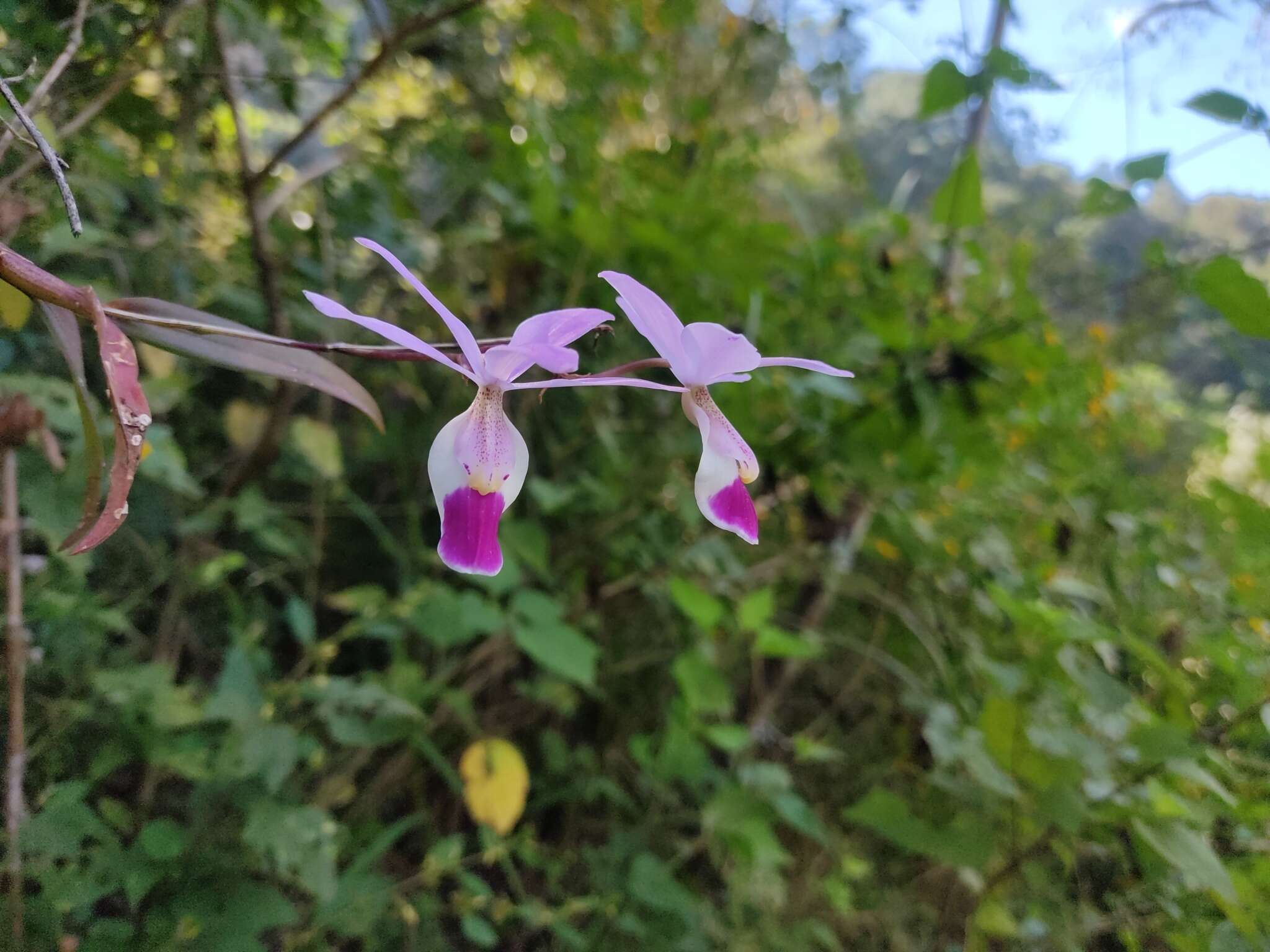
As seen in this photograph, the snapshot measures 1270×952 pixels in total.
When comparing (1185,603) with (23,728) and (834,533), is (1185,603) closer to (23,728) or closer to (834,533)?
(834,533)

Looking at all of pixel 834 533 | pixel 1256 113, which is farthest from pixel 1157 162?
pixel 834 533

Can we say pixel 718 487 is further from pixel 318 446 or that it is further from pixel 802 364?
A: pixel 318 446

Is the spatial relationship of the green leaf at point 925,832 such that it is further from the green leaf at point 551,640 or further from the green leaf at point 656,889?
the green leaf at point 551,640

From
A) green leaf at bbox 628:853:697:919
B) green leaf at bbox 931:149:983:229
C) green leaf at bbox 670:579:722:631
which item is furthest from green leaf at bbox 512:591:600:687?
green leaf at bbox 931:149:983:229

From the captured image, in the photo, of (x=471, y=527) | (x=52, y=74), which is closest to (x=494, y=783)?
(x=471, y=527)

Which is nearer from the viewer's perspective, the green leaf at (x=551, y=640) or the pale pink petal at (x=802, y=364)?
the pale pink petal at (x=802, y=364)

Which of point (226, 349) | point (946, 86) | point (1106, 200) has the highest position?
point (946, 86)

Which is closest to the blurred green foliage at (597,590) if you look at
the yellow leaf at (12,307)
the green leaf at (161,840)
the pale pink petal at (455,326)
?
the green leaf at (161,840)

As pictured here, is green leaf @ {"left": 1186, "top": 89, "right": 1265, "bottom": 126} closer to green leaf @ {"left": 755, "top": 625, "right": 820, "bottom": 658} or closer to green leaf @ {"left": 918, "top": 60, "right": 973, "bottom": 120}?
green leaf @ {"left": 918, "top": 60, "right": 973, "bottom": 120}
